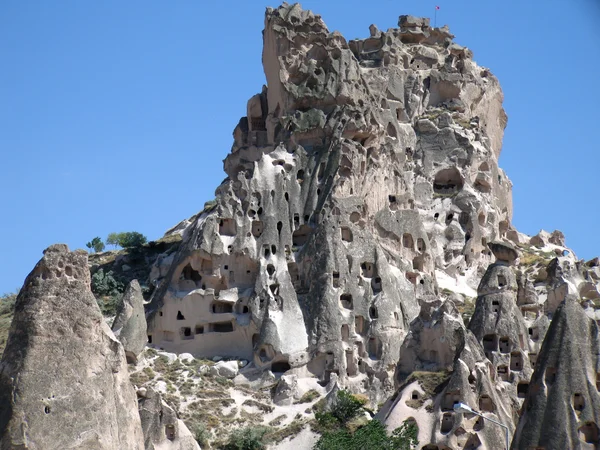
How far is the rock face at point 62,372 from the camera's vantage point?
52125mm

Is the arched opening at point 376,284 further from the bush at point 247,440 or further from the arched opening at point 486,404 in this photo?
the arched opening at point 486,404

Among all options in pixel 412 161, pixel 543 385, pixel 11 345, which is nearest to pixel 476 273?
pixel 412 161

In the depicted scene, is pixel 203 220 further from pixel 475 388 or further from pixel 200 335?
pixel 475 388

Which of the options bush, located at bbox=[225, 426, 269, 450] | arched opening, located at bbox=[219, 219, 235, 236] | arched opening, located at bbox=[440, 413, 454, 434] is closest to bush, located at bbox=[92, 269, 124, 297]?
arched opening, located at bbox=[219, 219, 235, 236]

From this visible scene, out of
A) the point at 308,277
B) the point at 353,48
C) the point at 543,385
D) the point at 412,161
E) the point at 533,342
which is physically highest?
the point at 353,48

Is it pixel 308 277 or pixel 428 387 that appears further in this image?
pixel 308 277

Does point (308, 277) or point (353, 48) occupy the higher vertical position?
point (353, 48)

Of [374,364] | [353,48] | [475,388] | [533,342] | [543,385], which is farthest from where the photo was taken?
[353,48]

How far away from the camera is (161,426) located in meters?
70.4

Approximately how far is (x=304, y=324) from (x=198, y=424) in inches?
456

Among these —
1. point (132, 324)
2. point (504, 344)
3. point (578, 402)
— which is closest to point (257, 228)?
point (132, 324)

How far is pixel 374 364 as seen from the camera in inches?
3679

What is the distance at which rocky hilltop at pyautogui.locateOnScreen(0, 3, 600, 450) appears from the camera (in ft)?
260

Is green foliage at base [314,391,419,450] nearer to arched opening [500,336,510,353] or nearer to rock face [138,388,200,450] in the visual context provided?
rock face [138,388,200,450]
